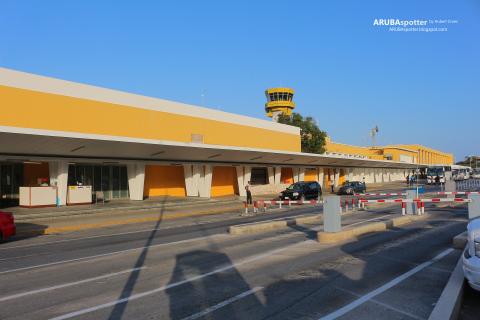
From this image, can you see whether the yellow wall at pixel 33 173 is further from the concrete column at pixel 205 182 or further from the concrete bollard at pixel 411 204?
the concrete bollard at pixel 411 204

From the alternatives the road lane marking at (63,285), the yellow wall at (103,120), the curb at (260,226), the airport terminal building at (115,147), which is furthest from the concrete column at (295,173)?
the road lane marking at (63,285)

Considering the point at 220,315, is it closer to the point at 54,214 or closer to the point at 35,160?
the point at 54,214

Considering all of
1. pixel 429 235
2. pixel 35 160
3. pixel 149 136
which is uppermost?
pixel 149 136

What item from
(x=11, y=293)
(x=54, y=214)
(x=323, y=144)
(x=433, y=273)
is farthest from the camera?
(x=323, y=144)

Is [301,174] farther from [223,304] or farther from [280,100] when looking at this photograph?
[223,304]

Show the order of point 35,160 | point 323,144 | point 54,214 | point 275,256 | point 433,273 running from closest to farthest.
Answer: point 433,273 → point 275,256 → point 54,214 → point 35,160 → point 323,144

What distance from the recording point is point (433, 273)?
8.83m

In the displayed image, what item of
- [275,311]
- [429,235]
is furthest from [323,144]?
[275,311]

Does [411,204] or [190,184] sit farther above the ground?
[190,184]

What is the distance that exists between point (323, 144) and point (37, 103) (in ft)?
161

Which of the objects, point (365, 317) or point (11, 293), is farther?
point (11, 293)

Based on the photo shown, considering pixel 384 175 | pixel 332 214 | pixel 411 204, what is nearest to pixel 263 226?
pixel 332 214

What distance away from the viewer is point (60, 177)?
28391mm

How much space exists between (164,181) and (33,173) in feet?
38.8
